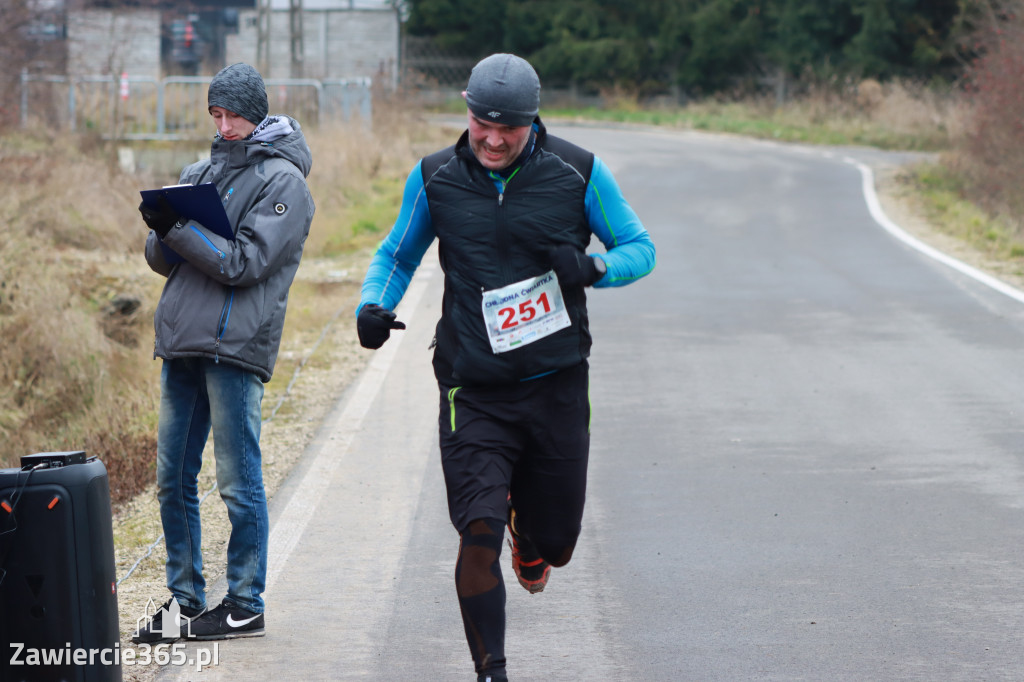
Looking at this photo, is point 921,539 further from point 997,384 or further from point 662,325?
point 662,325

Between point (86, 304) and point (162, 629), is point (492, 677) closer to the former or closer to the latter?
point (162, 629)

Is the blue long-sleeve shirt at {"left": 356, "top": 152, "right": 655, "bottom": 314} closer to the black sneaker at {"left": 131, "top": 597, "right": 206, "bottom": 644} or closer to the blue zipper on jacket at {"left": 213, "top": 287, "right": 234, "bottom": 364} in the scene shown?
the blue zipper on jacket at {"left": 213, "top": 287, "right": 234, "bottom": 364}

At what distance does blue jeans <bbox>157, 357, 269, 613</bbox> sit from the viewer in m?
4.73

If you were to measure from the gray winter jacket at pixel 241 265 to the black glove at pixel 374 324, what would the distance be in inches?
22.6

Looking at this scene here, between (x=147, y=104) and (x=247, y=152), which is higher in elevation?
(x=247, y=152)

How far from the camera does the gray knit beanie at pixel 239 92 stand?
15.3 ft

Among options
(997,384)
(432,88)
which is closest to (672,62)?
(432,88)

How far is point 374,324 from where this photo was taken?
4.21m

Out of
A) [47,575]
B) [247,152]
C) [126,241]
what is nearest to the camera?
[47,575]

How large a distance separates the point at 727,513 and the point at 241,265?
9.62 ft

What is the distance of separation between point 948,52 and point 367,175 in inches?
1363

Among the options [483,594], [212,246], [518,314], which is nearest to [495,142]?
[518,314]

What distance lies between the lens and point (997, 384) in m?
9.16

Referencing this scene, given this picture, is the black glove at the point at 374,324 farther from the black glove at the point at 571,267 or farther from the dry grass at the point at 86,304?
the dry grass at the point at 86,304
